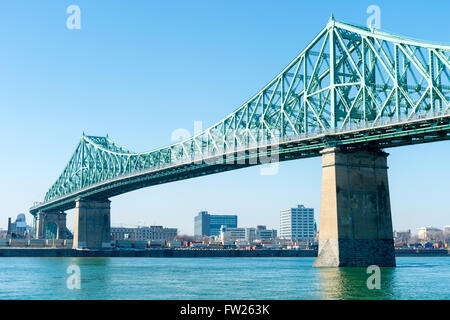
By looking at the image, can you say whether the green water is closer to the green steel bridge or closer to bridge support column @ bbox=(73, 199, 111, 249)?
the green steel bridge

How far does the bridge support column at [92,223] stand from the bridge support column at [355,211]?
→ 258 feet

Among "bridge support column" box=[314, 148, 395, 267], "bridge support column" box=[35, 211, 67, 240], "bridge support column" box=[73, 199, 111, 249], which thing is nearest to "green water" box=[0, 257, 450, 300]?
"bridge support column" box=[314, 148, 395, 267]

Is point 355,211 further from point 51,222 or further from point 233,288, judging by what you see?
point 51,222

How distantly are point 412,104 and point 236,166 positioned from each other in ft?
101

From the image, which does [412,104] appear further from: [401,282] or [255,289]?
[255,289]

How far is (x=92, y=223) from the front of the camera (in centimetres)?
13788

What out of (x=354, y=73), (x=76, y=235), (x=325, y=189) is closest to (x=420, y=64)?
(x=354, y=73)

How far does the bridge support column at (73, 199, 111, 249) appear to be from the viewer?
5404 inches

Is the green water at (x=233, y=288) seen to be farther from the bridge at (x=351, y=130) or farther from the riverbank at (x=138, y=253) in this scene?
the riverbank at (x=138, y=253)

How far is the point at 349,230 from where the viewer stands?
6619cm

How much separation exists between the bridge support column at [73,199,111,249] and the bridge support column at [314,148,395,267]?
78.5 metres

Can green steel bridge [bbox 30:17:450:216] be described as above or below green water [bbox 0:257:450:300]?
above

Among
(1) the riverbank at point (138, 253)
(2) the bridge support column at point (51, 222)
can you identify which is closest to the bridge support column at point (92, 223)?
(1) the riverbank at point (138, 253)

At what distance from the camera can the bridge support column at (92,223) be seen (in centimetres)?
13725
